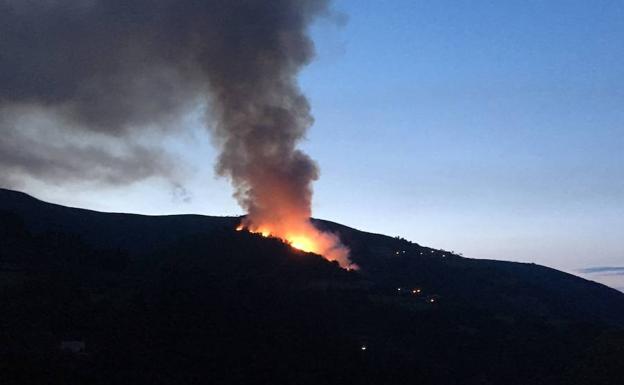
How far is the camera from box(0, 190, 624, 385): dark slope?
80.9 m

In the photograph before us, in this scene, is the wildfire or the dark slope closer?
the dark slope

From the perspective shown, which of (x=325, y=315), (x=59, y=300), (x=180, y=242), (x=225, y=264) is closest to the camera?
(x=59, y=300)

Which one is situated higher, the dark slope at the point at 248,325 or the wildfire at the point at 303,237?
the wildfire at the point at 303,237

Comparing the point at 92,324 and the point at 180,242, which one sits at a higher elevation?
the point at 180,242

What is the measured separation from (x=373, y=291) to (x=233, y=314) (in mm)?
43954

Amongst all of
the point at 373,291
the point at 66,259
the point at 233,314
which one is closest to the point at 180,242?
the point at 66,259

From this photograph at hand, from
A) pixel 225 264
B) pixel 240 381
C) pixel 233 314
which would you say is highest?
pixel 225 264

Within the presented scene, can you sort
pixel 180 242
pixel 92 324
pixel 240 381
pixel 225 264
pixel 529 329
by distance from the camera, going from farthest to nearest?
1. pixel 180 242
2. pixel 225 264
3. pixel 529 329
4. pixel 92 324
5. pixel 240 381

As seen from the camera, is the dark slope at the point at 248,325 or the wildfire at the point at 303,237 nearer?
the dark slope at the point at 248,325

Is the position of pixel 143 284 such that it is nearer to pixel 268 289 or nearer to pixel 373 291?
pixel 268 289

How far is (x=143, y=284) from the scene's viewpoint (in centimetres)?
12288

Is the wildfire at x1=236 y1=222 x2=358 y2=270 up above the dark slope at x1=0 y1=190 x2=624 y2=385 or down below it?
above

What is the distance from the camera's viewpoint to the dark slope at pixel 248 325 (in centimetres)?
8094

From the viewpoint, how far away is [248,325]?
98.4 m
